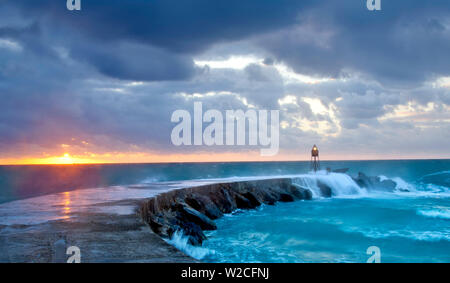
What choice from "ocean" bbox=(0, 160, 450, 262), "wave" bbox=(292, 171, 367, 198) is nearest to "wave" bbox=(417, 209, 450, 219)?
"ocean" bbox=(0, 160, 450, 262)

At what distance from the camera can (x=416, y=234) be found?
12.8 m

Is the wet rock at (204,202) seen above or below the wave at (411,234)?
above

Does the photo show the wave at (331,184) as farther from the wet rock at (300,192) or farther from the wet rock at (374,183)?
the wet rock at (374,183)

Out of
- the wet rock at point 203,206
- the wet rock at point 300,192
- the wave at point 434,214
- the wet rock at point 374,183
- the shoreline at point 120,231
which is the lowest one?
the wet rock at point 374,183

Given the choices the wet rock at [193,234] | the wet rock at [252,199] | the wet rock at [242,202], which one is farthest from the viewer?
the wet rock at [252,199]

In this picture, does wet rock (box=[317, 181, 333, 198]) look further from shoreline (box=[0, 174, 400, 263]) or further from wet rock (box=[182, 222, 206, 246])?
wet rock (box=[182, 222, 206, 246])

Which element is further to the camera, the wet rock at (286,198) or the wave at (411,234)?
the wet rock at (286,198)

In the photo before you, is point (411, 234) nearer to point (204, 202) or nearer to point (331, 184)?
point (204, 202)

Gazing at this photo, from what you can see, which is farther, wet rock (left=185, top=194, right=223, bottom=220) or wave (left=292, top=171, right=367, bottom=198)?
wave (left=292, top=171, right=367, bottom=198)

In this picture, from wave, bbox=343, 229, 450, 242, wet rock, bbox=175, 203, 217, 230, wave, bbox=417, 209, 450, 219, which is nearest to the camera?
wave, bbox=343, 229, 450, 242

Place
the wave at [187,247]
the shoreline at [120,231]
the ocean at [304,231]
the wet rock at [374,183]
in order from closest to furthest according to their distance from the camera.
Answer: the shoreline at [120,231], the wave at [187,247], the ocean at [304,231], the wet rock at [374,183]

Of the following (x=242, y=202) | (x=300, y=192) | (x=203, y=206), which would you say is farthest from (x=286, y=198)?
(x=203, y=206)

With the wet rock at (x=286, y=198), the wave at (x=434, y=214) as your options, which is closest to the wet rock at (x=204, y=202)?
the wet rock at (x=286, y=198)

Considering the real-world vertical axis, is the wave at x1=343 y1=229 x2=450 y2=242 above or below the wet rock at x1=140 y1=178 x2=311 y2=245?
below
